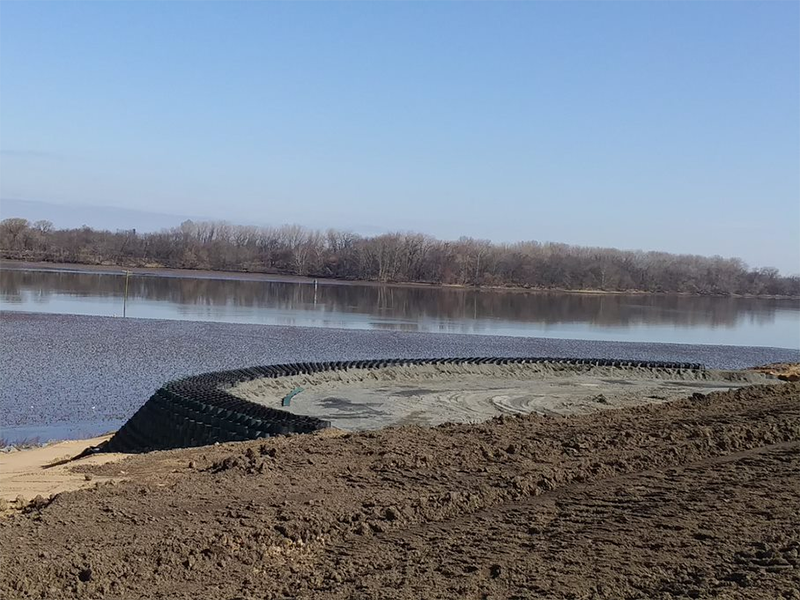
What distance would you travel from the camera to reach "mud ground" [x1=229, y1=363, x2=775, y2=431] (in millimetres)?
17031

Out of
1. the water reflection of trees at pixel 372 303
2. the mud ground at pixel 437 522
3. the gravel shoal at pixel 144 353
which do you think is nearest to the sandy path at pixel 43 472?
the mud ground at pixel 437 522

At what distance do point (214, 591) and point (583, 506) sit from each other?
344cm

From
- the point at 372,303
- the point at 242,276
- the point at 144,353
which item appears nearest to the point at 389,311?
the point at 372,303

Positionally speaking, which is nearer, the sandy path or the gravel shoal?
the sandy path

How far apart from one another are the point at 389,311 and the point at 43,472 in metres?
47.9

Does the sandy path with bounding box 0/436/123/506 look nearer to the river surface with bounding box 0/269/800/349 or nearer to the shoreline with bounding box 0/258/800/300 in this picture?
the river surface with bounding box 0/269/800/349

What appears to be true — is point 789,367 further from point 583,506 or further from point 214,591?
point 214,591

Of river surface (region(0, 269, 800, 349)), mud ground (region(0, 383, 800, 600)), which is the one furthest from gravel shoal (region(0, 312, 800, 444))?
mud ground (region(0, 383, 800, 600))

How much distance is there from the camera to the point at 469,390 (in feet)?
67.1

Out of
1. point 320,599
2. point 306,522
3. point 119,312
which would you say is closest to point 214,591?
point 320,599

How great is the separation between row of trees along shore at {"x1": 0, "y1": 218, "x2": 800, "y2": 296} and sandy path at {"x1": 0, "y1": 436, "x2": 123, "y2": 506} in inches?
3783

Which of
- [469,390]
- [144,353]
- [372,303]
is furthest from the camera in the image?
[372,303]

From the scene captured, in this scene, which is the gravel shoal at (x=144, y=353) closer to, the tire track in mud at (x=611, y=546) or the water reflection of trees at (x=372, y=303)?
the water reflection of trees at (x=372, y=303)

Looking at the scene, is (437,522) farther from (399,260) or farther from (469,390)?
(399,260)
